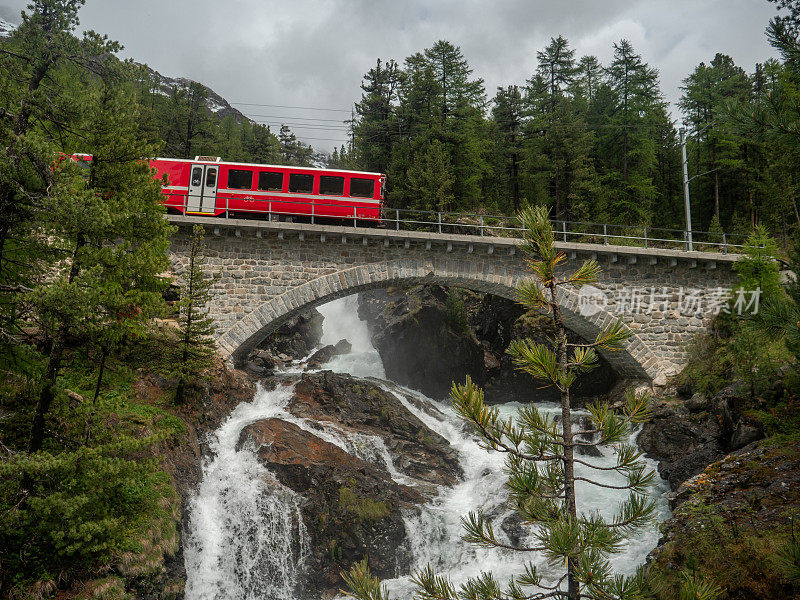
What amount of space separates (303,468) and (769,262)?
1939 centimetres

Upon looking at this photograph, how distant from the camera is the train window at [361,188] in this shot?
21.5 meters

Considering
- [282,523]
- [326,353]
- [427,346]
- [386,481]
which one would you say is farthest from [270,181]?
[326,353]

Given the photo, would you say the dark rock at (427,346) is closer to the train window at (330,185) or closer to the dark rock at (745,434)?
the train window at (330,185)

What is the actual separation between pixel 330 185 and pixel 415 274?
5.27 meters

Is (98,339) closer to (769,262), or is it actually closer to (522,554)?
(522,554)

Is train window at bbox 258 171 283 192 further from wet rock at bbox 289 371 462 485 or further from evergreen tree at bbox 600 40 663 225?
evergreen tree at bbox 600 40 663 225

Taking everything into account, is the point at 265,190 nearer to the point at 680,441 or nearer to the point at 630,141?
the point at 680,441

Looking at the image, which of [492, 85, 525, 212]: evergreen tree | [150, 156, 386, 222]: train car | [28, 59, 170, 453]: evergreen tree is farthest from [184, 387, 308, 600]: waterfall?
[492, 85, 525, 212]: evergreen tree

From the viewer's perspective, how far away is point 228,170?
20.8m

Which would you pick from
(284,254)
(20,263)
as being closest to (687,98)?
(284,254)

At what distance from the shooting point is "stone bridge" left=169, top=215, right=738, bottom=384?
20.0 m

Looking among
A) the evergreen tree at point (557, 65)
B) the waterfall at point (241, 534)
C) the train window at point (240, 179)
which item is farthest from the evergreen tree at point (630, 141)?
the waterfall at point (241, 534)

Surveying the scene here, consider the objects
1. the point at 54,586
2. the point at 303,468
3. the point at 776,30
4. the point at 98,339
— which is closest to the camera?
the point at 776,30

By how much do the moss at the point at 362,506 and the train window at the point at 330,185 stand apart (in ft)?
40.6
